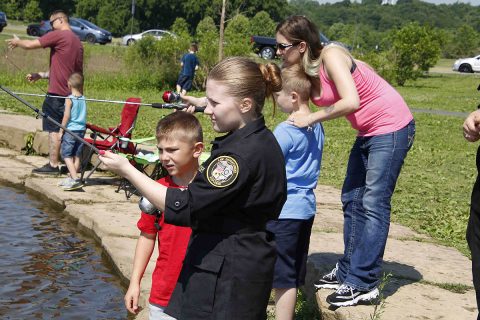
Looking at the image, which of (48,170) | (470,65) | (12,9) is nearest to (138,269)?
(48,170)

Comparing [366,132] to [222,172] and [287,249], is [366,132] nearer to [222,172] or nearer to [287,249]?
[287,249]

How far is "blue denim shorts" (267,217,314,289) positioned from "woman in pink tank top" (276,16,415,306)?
35cm

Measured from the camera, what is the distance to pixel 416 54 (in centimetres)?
3030

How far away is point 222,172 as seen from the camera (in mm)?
2629

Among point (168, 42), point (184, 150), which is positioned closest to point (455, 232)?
point (184, 150)

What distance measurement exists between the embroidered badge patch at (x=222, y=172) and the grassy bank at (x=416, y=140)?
3.59 metres

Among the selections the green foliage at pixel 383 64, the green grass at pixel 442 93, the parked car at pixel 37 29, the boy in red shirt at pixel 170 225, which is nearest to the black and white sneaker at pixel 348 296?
the boy in red shirt at pixel 170 225

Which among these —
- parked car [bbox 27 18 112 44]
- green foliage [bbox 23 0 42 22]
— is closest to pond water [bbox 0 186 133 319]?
parked car [bbox 27 18 112 44]

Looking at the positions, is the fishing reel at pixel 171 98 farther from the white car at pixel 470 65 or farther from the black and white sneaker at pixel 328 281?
the white car at pixel 470 65

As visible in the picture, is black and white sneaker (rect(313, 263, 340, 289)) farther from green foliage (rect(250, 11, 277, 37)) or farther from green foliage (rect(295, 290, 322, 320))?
green foliage (rect(250, 11, 277, 37))

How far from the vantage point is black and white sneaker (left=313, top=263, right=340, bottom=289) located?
173 inches

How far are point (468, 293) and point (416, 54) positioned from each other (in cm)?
2679

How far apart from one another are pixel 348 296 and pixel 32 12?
54.6 metres

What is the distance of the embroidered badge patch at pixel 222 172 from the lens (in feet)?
8.59
